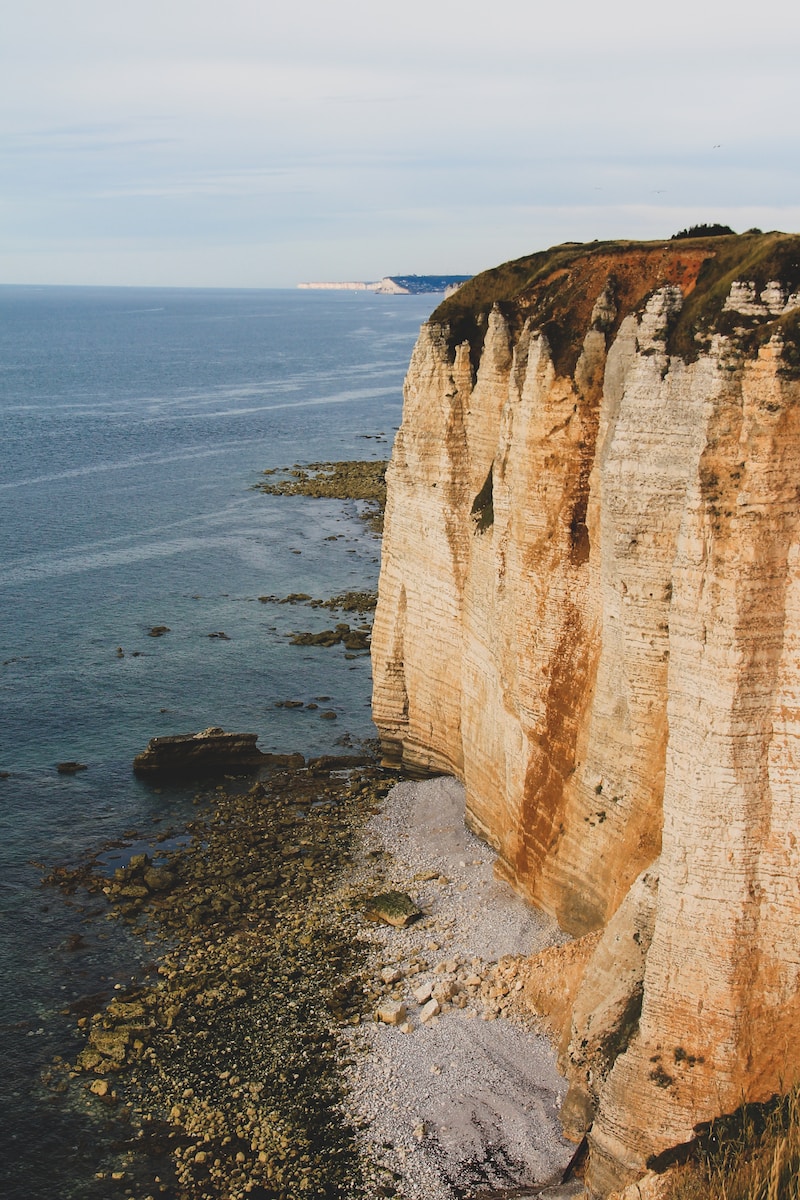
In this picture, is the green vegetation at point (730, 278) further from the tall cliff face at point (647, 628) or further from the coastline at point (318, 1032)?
the coastline at point (318, 1032)

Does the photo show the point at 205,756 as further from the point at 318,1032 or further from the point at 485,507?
the point at 318,1032

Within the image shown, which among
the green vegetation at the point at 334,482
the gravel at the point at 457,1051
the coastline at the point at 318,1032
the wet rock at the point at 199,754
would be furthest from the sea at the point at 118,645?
the gravel at the point at 457,1051

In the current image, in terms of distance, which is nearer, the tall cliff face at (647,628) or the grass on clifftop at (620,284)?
the tall cliff face at (647,628)

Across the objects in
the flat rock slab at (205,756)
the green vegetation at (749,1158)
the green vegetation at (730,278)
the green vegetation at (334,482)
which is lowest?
the flat rock slab at (205,756)

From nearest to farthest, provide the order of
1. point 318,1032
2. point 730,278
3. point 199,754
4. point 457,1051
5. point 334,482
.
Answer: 1. point 730,278
2. point 457,1051
3. point 318,1032
4. point 199,754
5. point 334,482

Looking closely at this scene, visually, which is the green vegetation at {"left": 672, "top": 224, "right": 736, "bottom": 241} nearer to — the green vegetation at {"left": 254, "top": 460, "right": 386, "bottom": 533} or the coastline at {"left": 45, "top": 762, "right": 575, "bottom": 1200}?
the coastline at {"left": 45, "top": 762, "right": 575, "bottom": 1200}

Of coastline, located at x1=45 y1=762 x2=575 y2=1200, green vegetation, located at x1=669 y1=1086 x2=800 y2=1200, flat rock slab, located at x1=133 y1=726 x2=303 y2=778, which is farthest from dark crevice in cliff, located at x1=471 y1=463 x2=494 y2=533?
green vegetation, located at x1=669 y1=1086 x2=800 y2=1200

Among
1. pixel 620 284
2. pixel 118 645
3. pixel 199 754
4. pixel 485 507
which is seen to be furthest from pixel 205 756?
pixel 620 284

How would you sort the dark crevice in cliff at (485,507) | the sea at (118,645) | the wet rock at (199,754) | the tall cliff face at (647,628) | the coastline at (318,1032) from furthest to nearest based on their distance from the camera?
the wet rock at (199,754)
the dark crevice in cliff at (485,507)
the sea at (118,645)
the coastline at (318,1032)
the tall cliff face at (647,628)
